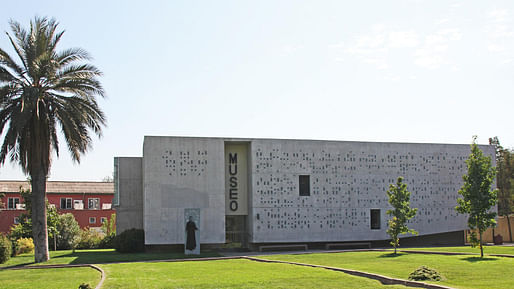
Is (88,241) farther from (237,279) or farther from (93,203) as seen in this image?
(237,279)

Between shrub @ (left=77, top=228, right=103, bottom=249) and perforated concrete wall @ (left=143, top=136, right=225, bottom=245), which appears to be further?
shrub @ (left=77, top=228, right=103, bottom=249)

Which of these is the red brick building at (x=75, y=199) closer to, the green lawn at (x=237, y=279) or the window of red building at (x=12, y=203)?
the window of red building at (x=12, y=203)

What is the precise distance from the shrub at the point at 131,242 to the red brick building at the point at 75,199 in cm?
2498

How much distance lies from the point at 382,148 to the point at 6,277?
24818 millimetres

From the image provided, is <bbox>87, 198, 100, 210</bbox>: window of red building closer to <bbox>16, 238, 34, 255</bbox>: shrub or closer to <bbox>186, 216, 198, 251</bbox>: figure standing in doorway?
<bbox>16, 238, 34, 255</bbox>: shrub

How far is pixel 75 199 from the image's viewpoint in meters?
61.0

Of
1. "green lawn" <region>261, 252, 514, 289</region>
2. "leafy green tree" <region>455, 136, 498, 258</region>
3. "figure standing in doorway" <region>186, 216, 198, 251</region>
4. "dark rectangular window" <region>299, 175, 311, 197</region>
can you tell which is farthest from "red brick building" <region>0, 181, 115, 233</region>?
"leafy green tree" <region>455, 136, 498, 258</region>

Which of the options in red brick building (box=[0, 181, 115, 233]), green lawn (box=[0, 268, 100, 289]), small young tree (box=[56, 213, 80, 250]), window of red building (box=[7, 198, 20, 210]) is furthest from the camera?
red brick building (box=[0, 181, 115, 233])

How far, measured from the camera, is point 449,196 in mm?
37750

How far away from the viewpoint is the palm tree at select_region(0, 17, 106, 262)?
2686 centimetres

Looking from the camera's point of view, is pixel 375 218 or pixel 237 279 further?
pixel 375 218

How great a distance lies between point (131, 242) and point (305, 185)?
11.7 m

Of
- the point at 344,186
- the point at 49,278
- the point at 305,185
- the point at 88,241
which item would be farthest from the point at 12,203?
the point at 49,278

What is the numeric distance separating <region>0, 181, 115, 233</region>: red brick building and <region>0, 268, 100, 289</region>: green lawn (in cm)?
3545
